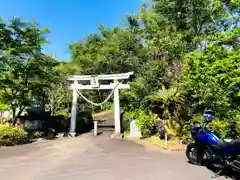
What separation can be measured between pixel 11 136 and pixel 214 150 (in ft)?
27.8

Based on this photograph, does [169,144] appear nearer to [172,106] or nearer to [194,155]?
[172,106]

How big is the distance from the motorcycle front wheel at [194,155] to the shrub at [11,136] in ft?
24.5

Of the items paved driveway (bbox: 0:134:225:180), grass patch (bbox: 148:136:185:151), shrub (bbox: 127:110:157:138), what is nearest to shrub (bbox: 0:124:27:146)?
paved driveway (bbox: 0:134:225:180)

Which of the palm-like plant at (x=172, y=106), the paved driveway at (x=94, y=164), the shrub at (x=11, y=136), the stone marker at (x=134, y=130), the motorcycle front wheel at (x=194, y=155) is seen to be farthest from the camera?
the stone marker at (x=134, y=130)

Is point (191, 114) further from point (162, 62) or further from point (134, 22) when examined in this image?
point (134, 22)

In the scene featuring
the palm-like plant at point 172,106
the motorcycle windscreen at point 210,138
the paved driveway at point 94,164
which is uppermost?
the palm-like plant at point 172,106

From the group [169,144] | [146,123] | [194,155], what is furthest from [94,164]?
[146,123]

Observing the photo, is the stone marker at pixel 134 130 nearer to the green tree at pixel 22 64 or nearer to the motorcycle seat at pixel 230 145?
the green tree at pixel 22 64

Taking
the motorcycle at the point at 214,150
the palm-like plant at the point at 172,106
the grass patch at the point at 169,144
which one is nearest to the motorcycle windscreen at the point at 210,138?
the motorcycle at the point at 214,150

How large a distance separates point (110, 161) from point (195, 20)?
10056mm

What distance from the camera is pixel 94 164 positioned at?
24.6 feet

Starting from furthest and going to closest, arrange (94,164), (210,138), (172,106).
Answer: (172,106), (94,164), (210,138)

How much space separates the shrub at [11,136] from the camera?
11.3 metres

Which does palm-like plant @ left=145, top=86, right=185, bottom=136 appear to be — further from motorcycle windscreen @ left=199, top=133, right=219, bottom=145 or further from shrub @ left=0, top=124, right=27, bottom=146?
shrub @ left=0, top=124, right=27, bottom=146
